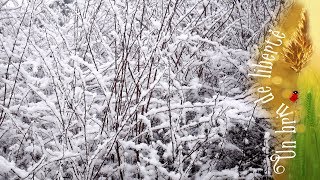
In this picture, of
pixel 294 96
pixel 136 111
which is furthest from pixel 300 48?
pixel 136 111

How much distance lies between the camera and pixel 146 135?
1.77 meters

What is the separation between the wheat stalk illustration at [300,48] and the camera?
1.59 m

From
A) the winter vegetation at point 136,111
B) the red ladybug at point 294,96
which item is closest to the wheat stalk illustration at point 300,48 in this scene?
the red ladybug at point 294,96

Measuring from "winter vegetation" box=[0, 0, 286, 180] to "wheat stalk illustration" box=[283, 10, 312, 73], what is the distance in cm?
22

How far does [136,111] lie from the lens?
5.12ft

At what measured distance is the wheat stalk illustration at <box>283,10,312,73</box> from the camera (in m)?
1.59

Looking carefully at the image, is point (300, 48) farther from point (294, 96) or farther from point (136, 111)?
point (136, 111)

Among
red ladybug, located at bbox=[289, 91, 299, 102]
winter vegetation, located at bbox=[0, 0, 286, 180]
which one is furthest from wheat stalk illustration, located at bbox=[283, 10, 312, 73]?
winter vegetation, located at bbox=[0, 0, 286, 180]

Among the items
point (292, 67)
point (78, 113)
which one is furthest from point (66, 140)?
point (292, 67)

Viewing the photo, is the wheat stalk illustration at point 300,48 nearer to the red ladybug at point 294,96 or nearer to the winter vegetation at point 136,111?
the red ladybug at point 294,96

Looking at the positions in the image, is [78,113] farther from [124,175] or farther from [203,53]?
[203,53]

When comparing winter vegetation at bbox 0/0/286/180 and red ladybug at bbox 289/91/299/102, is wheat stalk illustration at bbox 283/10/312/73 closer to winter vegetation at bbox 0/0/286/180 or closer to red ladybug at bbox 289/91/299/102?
red ladybug at bbox 289/91/299/102

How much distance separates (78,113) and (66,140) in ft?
0.34

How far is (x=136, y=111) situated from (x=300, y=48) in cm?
66
